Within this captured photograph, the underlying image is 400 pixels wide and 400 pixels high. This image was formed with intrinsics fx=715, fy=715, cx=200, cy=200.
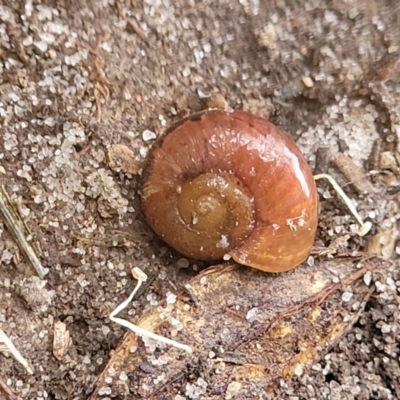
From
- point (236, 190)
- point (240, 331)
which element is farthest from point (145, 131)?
point (240, 331)

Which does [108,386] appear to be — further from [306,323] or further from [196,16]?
[196,16]

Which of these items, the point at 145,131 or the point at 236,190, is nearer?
the point at 236,190

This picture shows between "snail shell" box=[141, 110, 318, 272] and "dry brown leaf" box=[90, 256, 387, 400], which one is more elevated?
"snail shell" box=[141, 110, 318, 272]

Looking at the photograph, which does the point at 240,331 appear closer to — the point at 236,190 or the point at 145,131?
the point at 236,190

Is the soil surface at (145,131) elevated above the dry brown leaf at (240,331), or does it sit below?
above

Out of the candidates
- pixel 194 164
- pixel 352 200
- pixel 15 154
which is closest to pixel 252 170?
pixel 194 164
